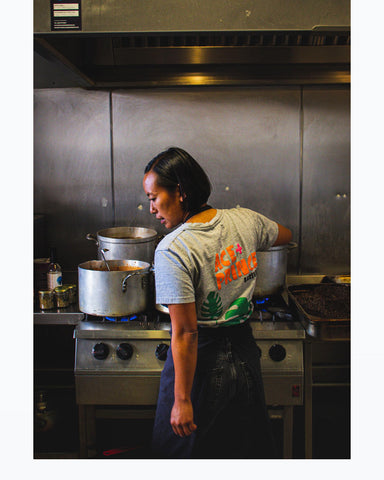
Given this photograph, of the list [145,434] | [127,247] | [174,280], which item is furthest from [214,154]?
[145,434]

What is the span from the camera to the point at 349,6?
4.43 ft

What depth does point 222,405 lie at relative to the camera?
1.20 meters

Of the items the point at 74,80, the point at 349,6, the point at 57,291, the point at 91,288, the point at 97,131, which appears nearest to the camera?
the point at 349,6

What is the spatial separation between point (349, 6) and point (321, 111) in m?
0.76

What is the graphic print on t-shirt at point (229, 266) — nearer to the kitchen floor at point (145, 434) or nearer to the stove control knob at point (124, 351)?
the stove control knob at point (124, 351)

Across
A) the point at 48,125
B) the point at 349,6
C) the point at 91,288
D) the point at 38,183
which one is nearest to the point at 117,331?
the point at 91,288

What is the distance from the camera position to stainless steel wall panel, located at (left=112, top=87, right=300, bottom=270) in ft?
6.86

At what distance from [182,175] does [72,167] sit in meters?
1.14

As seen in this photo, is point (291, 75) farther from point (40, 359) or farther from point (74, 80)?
point (40, 359)

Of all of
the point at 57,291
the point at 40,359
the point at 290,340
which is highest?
the point at 57,291

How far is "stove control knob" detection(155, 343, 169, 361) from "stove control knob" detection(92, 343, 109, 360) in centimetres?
18

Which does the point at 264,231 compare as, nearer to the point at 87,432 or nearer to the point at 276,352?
the point at 276,352

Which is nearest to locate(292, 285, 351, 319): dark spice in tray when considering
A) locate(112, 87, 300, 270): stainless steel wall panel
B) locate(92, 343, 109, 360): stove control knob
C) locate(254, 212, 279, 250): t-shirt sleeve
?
locate(254, 212, 279, 250): t-shirt sleeve

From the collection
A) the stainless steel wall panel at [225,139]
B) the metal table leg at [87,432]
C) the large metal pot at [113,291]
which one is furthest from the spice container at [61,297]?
the stainless steel wall panel at [225,139]
